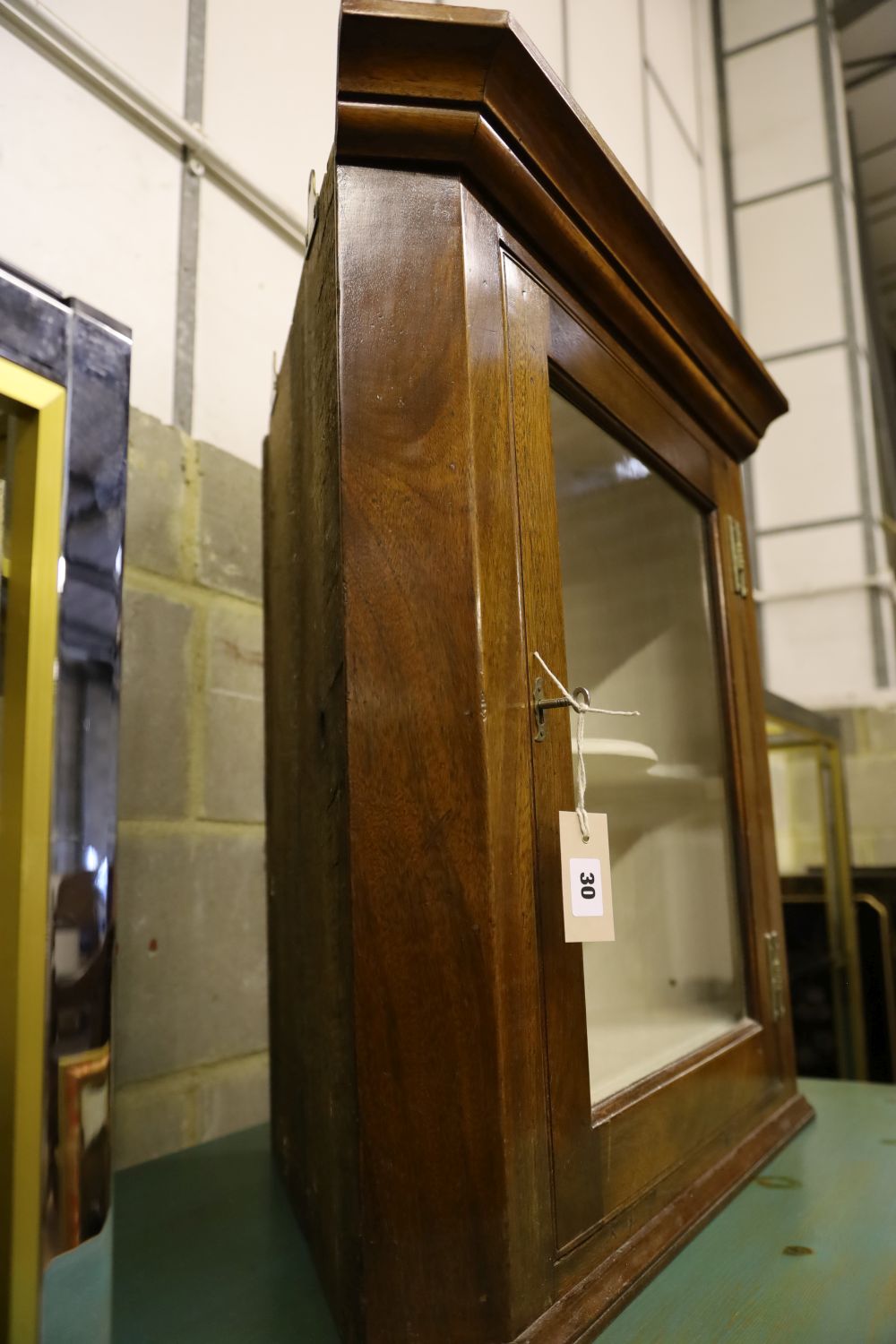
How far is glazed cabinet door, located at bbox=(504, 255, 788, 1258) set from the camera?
0.59 meters

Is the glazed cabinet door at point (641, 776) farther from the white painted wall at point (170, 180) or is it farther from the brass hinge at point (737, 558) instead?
the white painted wall at point (170, 180)

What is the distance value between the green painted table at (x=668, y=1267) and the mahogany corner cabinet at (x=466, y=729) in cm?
2

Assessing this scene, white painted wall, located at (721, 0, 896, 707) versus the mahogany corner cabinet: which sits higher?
white painted wall, located at (721, 0, 896, 707)

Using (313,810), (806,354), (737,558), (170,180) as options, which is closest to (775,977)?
(737,558)

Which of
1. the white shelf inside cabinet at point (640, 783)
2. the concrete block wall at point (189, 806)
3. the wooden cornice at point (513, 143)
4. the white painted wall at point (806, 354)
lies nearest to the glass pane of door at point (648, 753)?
the white shelf inside cabinet at point (640, 783)

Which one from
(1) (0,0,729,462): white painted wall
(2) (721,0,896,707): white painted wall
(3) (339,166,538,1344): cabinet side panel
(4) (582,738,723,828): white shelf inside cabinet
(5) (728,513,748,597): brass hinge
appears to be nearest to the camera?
(3) (339,166,538,1344): cabinet side panel

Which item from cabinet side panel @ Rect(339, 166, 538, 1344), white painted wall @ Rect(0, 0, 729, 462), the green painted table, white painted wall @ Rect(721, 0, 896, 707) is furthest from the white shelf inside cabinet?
white painted wall @ Rect(721, 0, 896, 707)

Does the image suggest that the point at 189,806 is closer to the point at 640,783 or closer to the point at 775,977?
the point at 640,783

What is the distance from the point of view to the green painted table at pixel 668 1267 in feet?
1.80

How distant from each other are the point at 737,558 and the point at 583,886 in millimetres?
522

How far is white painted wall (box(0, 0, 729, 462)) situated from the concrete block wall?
0.09 m

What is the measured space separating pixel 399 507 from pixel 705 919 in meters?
0.53

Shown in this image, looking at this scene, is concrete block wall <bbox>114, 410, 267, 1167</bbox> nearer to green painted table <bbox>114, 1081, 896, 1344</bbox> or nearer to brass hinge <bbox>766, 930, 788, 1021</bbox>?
green painted table <bbox>114, 1081, 896, 1344</bbox>

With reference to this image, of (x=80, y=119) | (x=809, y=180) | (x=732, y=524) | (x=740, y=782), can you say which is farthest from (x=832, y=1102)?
(x=809, y=180)
